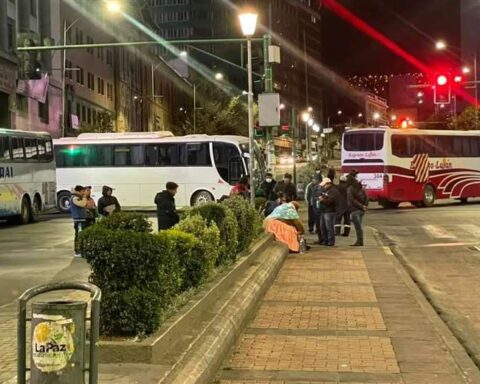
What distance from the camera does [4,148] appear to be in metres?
25.4

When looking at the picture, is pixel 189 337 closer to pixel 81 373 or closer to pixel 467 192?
pixel 81 373

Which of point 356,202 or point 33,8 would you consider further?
point 33,8

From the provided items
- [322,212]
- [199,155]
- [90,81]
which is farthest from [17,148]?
[90,81]

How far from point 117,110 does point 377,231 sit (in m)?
46.5

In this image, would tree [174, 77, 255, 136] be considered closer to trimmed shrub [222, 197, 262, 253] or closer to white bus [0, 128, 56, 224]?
white bus [0, 128, 56, 224]

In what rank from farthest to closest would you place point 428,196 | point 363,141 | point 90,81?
1. point 90,81
2. point 428,196
3. point 363,141

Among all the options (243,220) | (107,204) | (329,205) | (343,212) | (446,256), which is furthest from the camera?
(343,212)

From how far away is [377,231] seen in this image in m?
21.8

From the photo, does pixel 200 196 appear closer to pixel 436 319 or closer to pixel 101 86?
pixel 436 319

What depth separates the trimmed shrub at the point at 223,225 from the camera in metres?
9.63

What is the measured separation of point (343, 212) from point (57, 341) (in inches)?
625

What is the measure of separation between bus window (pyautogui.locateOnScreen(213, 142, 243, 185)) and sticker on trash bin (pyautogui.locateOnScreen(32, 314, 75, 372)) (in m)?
27.6

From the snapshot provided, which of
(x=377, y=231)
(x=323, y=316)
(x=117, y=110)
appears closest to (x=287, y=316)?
(x=323, y=316)

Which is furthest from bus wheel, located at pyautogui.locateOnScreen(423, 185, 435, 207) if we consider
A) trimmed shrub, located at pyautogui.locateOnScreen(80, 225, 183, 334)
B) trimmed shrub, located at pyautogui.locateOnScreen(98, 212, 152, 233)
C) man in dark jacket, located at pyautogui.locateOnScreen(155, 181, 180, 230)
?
trimmed shrub, located at pyautogui.locateOnScreen(80, 225, 183, 334)
